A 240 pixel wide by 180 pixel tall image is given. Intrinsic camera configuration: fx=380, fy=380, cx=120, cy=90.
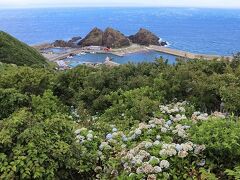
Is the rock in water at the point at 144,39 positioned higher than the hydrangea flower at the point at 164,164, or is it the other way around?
the hydrangea flower at the point at 164,164

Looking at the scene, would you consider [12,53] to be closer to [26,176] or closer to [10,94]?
[10,94]

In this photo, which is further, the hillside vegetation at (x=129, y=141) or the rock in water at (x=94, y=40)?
the rock in water at (x=94, y=40)

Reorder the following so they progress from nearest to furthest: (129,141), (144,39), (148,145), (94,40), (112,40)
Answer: (148,145), (129,141), (112,40), (94,40), (144,39)

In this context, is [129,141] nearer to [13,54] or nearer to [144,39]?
[13,54]

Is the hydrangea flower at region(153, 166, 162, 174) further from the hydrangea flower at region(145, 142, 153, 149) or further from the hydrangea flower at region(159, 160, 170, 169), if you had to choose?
the hydrangea flower at region(145, 142, 153, 149)

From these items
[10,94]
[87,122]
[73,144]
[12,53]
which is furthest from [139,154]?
[12,53]

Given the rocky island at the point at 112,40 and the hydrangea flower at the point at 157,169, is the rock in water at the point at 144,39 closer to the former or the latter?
the rocky island at the point at 112,40

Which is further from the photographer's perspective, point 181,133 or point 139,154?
point 181,133

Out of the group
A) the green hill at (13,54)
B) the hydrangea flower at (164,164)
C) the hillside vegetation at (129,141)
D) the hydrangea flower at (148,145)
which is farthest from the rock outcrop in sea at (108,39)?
the hydrangea flower at (164,164)

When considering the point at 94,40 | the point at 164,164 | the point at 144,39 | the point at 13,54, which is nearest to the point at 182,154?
the point at 164,164

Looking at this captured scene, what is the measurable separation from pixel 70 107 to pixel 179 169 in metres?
5.15

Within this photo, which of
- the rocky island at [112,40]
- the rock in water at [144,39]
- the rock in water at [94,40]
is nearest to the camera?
the rocky island at [112,40]

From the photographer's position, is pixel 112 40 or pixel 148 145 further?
pixel 112 40

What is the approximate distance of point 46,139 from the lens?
5.00m
